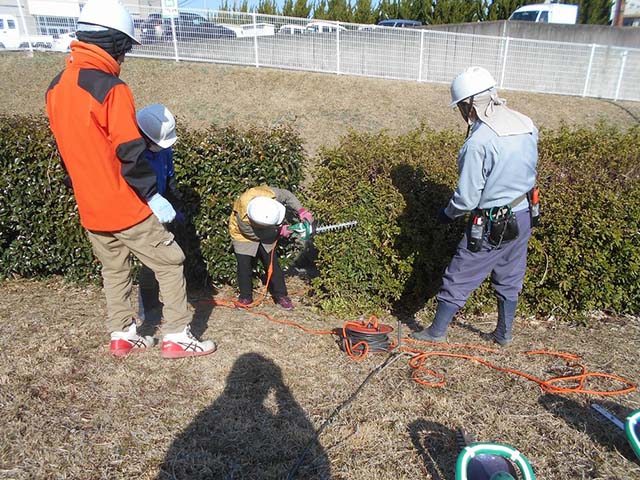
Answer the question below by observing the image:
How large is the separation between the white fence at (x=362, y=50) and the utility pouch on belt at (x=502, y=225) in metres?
10.9

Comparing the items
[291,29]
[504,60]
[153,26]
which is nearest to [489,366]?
[291,29]

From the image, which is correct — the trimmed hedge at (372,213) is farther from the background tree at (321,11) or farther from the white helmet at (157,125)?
the background tree at (321,11)

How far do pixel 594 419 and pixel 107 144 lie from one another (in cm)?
307

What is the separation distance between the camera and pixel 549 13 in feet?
60.6

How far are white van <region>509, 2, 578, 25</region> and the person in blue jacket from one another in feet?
63.5

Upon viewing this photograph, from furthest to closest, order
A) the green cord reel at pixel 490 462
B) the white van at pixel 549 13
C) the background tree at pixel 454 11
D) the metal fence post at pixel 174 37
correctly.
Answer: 1. the background tree at pixel 454 11
2. the white van at pixel 549 13
3. the metal fence post at pixel 174 37
4. the green cord reel at pixel 490 462

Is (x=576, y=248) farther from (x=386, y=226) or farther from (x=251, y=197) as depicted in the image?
(x=251, y=197)

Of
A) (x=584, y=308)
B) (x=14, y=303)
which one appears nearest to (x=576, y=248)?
(x=584, y=308)

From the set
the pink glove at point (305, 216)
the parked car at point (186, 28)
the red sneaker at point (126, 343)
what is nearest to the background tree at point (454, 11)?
the parked car at point (186, 28)

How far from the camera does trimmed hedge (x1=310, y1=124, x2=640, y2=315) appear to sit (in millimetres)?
3432

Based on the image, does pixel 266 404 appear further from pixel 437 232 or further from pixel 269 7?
pixel 269 7

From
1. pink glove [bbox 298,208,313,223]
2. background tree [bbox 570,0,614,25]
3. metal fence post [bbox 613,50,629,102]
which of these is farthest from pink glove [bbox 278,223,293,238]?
background tree [bbox 570,0,614,25]

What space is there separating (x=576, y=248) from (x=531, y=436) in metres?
1.56

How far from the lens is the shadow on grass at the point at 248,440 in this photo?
2252 millimetres
